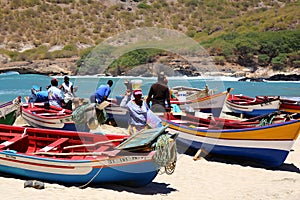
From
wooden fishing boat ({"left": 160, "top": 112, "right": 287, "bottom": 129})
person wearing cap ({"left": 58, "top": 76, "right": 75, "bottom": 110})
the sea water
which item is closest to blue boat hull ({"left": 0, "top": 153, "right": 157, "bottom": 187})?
wooden fishing boat ({"left": 160, "top": 112, "right": 287, "bottom": 129})

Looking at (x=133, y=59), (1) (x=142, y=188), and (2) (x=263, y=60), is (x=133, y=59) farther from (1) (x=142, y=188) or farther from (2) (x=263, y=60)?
(1) (x=142, y=188)

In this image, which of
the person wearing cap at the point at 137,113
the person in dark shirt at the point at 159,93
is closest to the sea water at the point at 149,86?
the person in dark shirt at the point at 159,93

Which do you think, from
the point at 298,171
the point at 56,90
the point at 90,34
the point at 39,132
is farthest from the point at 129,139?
the point at 90,34

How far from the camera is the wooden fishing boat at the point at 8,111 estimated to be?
40.0ft

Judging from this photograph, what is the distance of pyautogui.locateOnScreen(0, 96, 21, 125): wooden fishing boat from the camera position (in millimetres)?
12202

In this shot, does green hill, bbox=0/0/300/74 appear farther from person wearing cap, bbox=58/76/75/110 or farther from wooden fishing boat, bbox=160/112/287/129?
wooden fishing boat, bbox=160/112/287/129

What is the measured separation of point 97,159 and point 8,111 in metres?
6.21

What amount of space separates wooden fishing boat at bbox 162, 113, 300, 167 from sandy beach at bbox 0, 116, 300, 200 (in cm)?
28

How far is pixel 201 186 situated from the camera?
26.8 ft

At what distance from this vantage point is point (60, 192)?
23.8 feet

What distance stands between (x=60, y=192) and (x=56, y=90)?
5.77 meters

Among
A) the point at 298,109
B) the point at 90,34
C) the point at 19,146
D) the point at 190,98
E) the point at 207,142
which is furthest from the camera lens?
the point at 90,34

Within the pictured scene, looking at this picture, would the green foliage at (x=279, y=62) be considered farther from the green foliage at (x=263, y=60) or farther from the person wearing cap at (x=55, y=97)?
the person wearing cap at (x=55, y=97)

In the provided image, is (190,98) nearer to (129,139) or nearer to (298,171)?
(298,171)
